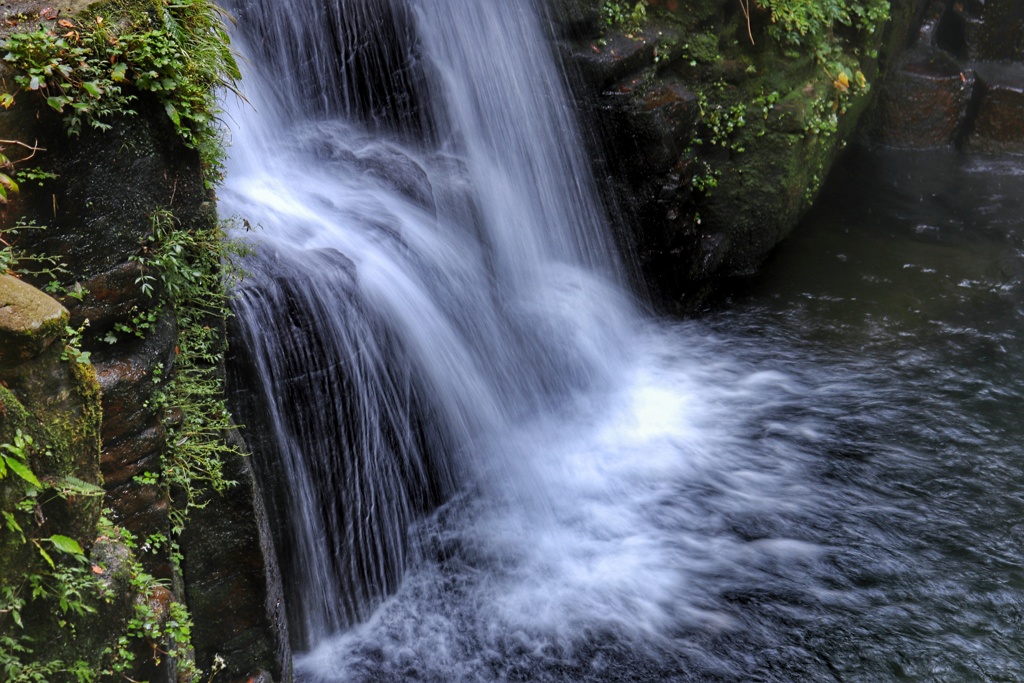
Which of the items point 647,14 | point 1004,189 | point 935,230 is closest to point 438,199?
point 647,14

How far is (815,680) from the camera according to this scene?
411 centimetres

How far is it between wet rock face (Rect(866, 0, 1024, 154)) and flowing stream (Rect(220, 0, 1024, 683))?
2725 millimetres

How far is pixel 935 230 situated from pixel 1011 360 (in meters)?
2.36

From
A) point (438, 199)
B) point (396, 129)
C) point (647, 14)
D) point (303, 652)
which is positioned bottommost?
point (303, 652)

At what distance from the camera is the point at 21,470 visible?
247 cm

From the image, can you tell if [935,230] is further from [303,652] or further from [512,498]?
[303,652]


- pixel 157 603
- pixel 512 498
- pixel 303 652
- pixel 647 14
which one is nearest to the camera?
pixel 157 603

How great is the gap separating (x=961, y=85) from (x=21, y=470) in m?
10.8

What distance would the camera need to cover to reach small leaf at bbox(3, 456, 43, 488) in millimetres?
2439

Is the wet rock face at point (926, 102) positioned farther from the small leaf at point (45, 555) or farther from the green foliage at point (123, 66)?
the small leaf at point (45, 555)

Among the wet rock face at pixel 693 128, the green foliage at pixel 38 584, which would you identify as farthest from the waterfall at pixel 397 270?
the green foliage at pixel 38 584

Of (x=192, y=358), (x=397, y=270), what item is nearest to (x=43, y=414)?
(x=192, y=358)

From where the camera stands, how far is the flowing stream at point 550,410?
170 inches

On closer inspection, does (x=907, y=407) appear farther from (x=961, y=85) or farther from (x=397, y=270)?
(x=961, y=85)
